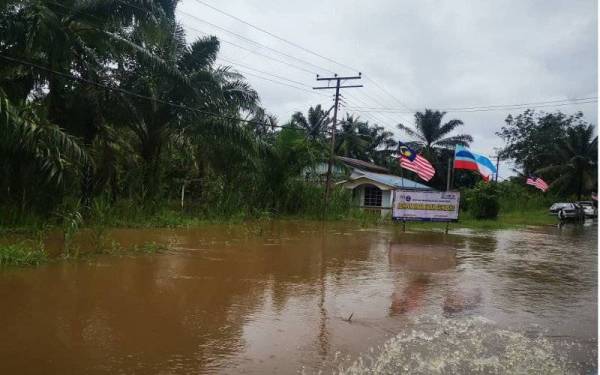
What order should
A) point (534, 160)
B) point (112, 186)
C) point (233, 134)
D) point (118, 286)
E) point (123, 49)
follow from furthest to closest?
point (534, 160) < point (233, 134) < point (112, 186) < point (123, 49) < point (118, 286)

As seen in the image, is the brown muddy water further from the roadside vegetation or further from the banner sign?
the banner sign

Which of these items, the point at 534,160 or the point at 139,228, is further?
the point at 534,160

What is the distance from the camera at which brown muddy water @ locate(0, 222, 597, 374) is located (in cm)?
454

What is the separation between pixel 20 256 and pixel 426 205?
13.8 m

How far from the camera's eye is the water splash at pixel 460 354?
4.53m

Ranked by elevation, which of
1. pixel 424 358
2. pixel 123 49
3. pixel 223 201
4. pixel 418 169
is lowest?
pixel 424 358

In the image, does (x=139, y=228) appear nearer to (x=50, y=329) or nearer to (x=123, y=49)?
(x=123, y=49)

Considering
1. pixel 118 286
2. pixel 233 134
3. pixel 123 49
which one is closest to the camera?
pixel 118 286

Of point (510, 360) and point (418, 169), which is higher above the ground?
point (418, 169)

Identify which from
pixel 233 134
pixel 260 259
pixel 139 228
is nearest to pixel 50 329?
pixel 260 259

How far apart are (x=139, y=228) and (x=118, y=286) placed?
7.30 metres

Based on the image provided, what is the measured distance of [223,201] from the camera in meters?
19.1

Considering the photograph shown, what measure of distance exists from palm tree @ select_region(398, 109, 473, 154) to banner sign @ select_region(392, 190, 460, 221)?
23716 mm

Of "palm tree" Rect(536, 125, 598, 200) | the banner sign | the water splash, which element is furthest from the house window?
the water splash
